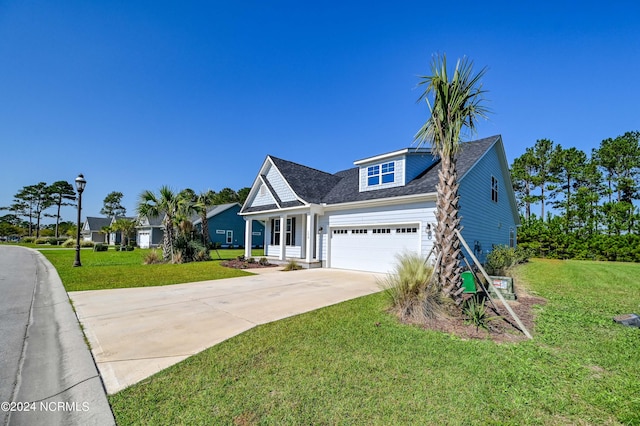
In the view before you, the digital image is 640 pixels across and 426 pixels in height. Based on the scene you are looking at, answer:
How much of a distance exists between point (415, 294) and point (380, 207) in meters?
7.02

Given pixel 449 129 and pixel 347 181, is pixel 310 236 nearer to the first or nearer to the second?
pixel 347 181

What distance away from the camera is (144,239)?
128 feet

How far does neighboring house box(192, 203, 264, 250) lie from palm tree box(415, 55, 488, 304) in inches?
1195

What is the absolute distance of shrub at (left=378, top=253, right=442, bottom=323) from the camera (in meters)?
5.60

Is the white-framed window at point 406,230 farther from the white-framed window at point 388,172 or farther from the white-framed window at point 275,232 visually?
the white-framed window at point 275,232

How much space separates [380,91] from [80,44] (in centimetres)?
1282

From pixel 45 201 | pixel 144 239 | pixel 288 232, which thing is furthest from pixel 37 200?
pixel 288 232

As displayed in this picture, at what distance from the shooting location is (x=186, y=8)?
34.1 feet

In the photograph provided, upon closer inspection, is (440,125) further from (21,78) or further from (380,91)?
(21,78)

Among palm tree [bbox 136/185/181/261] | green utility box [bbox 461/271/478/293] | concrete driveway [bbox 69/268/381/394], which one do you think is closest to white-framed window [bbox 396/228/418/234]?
concrete driveway [bbox 69/268/381/394]

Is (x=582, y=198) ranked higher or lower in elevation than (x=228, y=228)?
higher

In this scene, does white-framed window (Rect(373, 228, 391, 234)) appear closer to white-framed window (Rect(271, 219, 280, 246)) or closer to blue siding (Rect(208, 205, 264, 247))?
white-framed window (Rect(271, 219, 280, 246))

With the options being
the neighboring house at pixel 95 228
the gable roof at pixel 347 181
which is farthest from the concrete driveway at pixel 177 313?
the neighboring house at pixel 95 228

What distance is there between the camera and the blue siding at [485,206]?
38.7 feet
